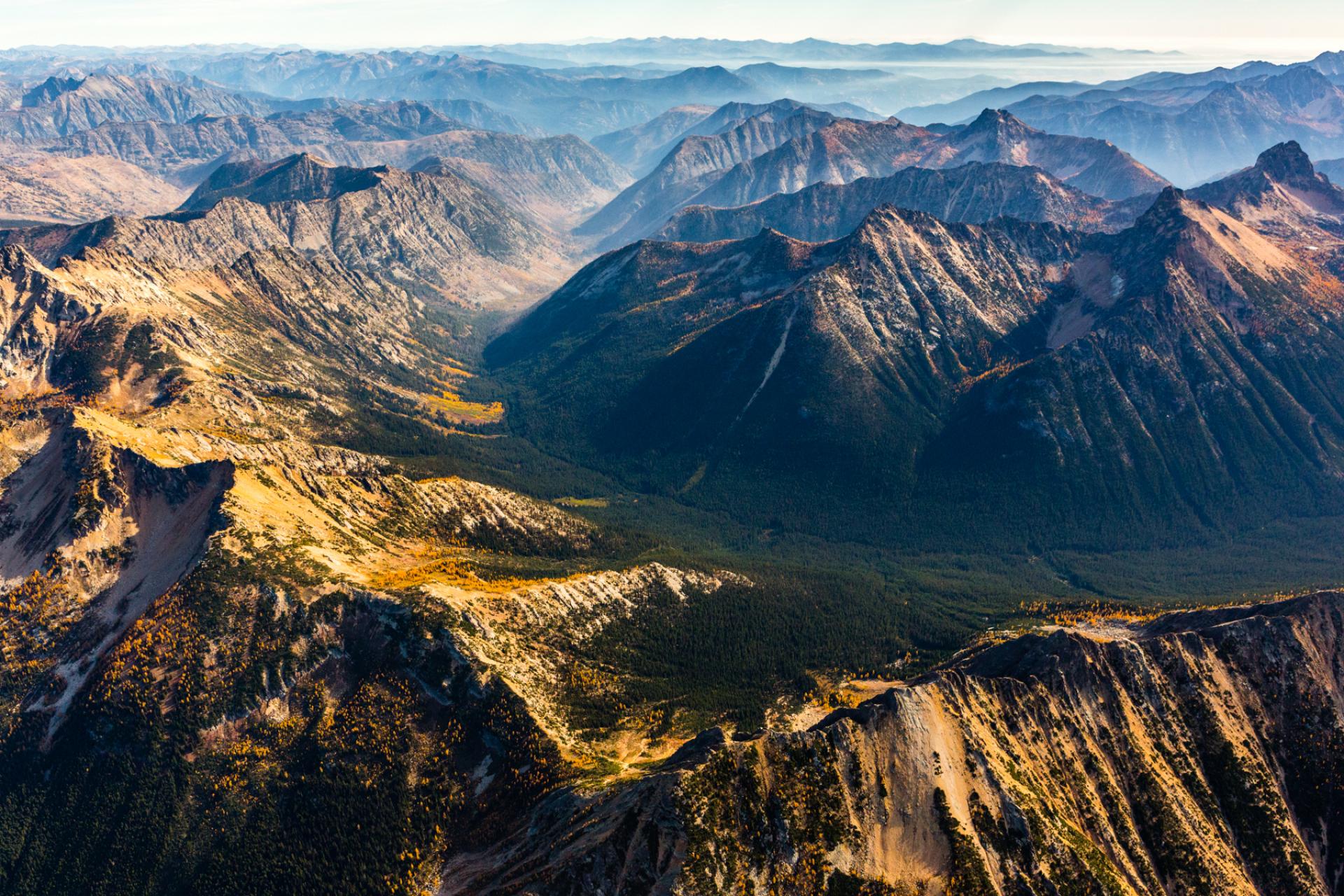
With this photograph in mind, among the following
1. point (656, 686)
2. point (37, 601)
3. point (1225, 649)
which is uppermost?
point (1225, 649)

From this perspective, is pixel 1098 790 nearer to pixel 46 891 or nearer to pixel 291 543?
pixel 291 543

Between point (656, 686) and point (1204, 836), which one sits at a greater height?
point (1204, 836)

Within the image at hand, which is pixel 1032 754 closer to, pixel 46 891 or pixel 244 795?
pixel 244 795

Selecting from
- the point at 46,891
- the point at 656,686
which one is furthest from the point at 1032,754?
the point at 46,891

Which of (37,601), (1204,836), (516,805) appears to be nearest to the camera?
(1204,836)

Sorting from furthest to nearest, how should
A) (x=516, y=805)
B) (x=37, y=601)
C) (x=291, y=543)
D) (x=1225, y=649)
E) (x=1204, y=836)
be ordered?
(x=291, y=543), (x=37, y=601), (x=1225, y=649), (x=516, y=805), (x=1204, y=836)

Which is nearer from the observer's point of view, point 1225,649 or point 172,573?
point 1225,649
